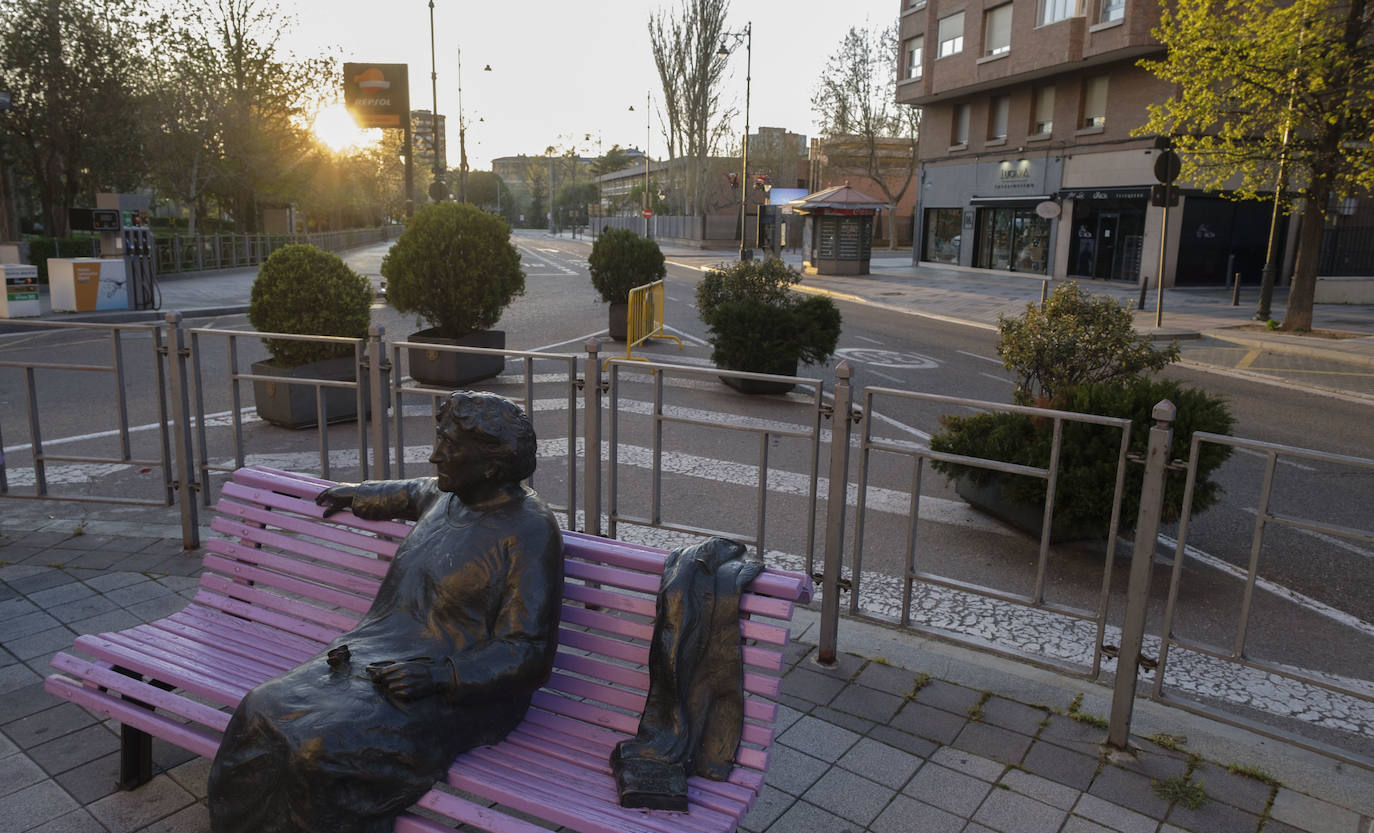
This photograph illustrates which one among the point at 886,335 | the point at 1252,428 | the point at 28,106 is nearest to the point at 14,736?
the point at 1252,428

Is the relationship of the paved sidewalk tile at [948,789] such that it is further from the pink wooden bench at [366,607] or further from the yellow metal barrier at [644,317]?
the yellow metal barrier at [644,317]

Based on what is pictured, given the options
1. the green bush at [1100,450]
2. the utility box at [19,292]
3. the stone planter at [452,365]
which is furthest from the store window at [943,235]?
the green bush at [1100,450]

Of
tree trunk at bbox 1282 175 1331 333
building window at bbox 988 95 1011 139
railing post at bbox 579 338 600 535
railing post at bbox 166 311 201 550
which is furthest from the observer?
Result: building window at bbox 988 95 1011 139

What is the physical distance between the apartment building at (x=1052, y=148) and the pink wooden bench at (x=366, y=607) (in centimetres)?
2483

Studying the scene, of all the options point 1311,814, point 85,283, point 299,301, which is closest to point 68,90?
point 85,283

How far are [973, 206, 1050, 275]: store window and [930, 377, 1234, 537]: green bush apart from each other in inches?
1180

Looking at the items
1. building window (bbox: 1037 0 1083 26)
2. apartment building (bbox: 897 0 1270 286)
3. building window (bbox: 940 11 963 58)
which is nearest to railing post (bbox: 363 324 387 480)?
apartment building (bbox: 897 0 1270 286)

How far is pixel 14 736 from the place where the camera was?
3.75 m

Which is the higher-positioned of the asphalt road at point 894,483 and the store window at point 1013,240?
the store window at point 1013,240

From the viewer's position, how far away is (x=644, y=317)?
15.9 m

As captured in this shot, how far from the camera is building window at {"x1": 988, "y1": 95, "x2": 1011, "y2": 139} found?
36.3m

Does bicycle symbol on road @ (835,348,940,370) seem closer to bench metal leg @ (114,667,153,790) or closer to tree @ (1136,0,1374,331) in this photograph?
tree @ (1136,0,1374,331)

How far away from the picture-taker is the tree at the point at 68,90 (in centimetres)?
2750

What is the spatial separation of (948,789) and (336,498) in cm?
256
